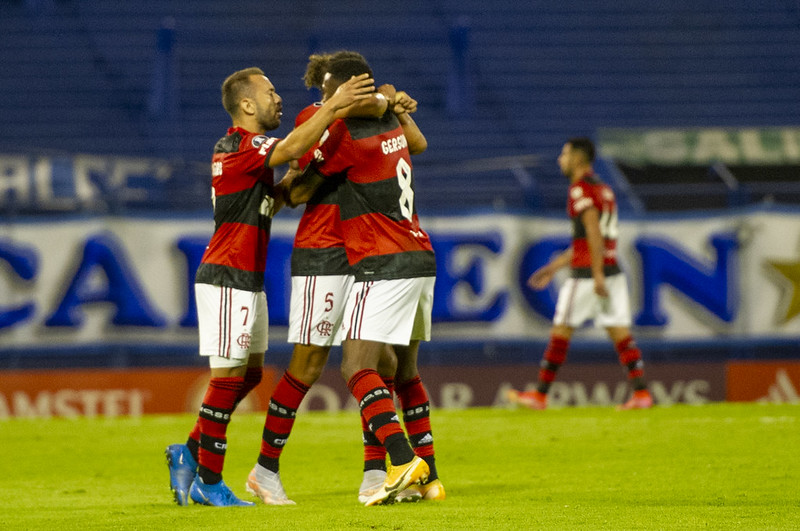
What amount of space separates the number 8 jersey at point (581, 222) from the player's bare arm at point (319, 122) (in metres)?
4.36

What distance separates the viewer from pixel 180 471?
200 inches

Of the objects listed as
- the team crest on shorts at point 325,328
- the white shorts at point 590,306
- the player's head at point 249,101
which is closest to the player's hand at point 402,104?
the player's head at point 249,101

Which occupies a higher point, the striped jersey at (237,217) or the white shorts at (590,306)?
the striped jersey at (237,217)

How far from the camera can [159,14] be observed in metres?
16.7

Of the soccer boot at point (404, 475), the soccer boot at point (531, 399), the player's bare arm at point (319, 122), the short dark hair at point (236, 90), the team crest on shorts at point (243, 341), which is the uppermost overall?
the short dark hair at point (236, 90)

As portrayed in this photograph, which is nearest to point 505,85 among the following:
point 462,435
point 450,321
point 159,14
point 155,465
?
point 159,14

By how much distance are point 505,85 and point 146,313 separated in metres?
7.43

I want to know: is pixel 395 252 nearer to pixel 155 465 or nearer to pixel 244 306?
pixel 244 306

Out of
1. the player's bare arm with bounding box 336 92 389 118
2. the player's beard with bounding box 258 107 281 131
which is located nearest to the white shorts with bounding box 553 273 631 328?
the player's beard with bounding box 258 107 281 131

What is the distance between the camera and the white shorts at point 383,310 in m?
4.84

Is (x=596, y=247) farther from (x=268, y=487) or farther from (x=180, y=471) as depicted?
(x=180, y=471)

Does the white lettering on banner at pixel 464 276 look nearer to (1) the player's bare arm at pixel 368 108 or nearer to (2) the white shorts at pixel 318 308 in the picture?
(2) the white shorts at pixel 318 308

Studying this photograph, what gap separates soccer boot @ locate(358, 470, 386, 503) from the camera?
16.3 ft

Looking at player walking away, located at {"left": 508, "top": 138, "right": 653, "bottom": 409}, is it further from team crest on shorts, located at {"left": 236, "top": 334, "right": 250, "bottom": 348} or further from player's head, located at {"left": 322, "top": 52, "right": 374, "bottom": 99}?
team crest on shorts, located at {"left": 236, "top": 334, "right": 250, "bottom": 348}
